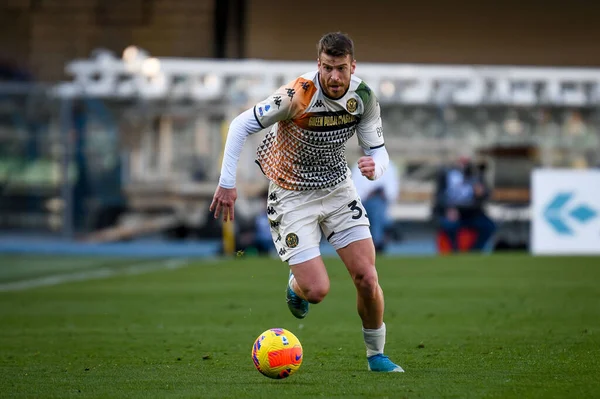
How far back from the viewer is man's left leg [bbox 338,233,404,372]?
7.87m

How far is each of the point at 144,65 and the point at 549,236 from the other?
9.21 metres

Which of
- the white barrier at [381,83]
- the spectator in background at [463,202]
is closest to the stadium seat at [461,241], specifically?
the spectator in background at [463,202]

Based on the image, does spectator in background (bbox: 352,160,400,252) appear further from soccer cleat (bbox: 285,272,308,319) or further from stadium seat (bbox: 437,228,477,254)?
soccer cleat (bbox: 285,272,308,319)

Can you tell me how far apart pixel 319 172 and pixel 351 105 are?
0.54 meters

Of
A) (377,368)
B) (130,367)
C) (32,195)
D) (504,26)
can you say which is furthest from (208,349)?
(504,26)

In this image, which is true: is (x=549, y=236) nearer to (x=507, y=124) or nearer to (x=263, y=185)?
(x=507, y=124)

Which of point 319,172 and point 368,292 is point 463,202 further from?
point 368,292

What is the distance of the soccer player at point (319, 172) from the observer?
25.4ft

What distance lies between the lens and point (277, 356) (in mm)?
7488

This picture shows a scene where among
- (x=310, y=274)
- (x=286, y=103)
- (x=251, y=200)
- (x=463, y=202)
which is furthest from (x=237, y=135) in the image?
(x=251, y=200)

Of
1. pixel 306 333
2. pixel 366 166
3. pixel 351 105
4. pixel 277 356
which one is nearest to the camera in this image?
pixel 277 356

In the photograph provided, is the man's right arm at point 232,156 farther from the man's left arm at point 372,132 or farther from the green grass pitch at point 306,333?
the green grass pitch at point 306,333

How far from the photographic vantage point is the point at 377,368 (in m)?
7.91

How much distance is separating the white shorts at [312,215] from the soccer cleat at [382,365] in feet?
2.84
